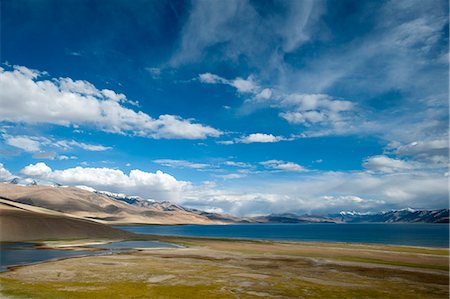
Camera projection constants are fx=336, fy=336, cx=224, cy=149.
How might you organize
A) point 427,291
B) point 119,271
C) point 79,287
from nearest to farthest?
point 79,287 < point 427,291 < point 119,271

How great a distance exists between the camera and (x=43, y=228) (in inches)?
4500

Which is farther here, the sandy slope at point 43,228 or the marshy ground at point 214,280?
the sandy slope at point 43,228

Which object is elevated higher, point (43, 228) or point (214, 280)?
point (43, 228)

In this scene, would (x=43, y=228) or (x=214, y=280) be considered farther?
(x=43, y=228)

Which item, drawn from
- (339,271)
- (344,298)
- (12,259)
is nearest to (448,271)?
(339,271)

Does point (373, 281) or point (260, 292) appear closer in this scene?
point (260, 292)

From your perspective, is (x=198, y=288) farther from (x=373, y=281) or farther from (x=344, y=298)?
(x=373, y=281)

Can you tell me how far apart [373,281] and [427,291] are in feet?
22.5

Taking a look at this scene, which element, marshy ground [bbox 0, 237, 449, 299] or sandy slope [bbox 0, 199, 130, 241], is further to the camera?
sandy slope [bbox 0, 199, 130, 241]

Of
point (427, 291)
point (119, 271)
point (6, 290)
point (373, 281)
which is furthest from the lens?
point (119, 271)

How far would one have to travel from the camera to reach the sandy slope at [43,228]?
10494 cm

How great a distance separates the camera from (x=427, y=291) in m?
38.8

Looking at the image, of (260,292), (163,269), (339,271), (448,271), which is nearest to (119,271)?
(163,269)

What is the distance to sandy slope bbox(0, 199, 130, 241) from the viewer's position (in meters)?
105
